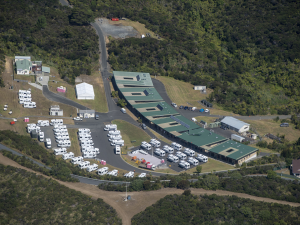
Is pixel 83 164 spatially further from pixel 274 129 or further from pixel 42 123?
pixel 274 129

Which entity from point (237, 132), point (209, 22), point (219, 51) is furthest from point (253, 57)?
point (237, 132)

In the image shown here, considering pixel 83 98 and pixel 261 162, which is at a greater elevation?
pixel 83 98

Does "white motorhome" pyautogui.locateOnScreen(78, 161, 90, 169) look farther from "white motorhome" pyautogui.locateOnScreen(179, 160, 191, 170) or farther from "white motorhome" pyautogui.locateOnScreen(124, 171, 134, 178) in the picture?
"white motorhome" pyautogui.locateOnScreen(179, 160, 191, 170)

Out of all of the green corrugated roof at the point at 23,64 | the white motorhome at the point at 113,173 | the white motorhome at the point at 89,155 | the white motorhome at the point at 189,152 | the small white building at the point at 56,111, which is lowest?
the white motorhome at the point at 113,173

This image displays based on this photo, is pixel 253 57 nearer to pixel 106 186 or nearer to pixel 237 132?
pixel 237 132

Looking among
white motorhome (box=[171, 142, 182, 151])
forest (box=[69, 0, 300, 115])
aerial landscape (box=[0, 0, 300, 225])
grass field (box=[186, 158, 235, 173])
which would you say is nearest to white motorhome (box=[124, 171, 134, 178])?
aerial landscape (box=[0, 0, 300, 225])

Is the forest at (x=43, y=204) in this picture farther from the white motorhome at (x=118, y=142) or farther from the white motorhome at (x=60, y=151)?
the white motorhome at (x=118, y=142)

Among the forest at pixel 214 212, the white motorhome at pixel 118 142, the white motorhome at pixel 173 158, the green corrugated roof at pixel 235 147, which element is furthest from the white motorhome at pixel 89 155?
the green corrugated roof at pixel 235 147
